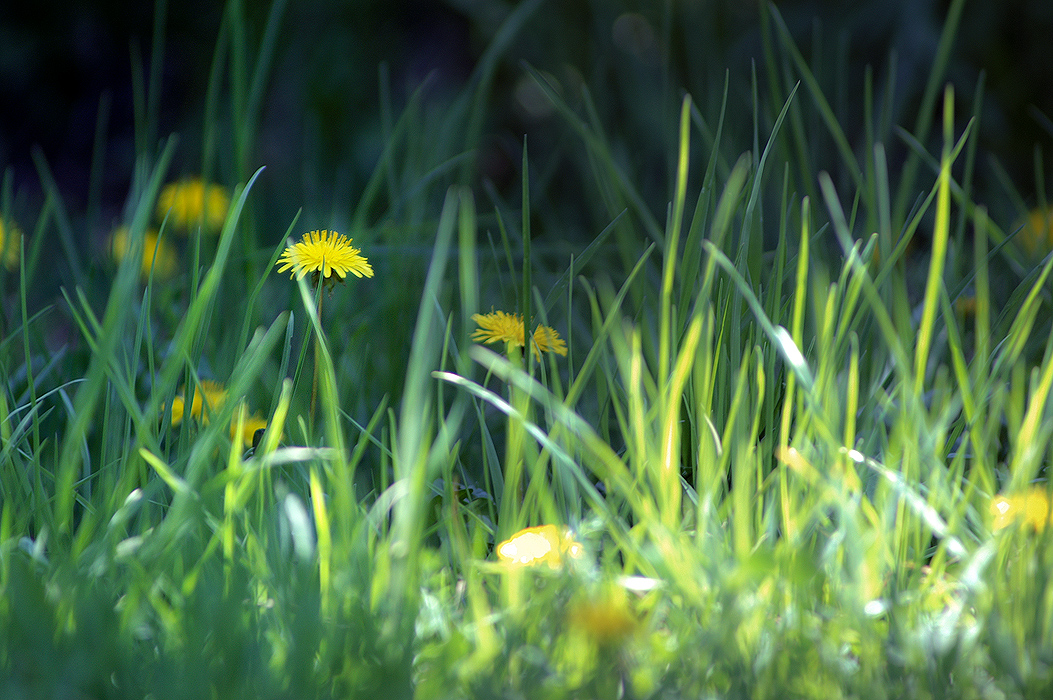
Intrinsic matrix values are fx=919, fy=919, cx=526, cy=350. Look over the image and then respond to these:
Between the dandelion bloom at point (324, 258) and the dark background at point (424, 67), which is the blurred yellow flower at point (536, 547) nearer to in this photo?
the dandelion bloom at point (324, 258)

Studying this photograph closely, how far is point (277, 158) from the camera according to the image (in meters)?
2.57

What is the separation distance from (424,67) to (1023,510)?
7.76 feet

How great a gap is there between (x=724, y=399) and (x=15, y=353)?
102 cm

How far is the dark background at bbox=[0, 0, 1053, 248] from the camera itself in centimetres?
223

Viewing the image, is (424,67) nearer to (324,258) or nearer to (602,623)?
(324,258)

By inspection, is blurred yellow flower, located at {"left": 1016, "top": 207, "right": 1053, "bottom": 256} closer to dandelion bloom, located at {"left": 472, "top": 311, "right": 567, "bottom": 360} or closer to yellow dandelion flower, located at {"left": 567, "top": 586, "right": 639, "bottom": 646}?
dandelion bloom, located at {"left": 472, "top": 311, "right": 567, "bottom": 360}

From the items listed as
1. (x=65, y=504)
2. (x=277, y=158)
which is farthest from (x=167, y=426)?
(x=277, y=158)

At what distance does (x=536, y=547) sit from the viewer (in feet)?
2.37

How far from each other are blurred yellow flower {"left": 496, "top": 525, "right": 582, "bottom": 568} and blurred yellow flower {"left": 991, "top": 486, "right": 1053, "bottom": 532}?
33cm

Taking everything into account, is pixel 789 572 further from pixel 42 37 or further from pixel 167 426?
pixel 42 37

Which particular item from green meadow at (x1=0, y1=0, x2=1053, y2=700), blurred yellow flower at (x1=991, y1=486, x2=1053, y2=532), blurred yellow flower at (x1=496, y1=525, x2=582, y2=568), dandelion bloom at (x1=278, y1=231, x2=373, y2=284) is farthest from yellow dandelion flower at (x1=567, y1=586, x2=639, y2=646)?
dandelion bloom at (x1=278, y1=231, x2=373, y2=284)

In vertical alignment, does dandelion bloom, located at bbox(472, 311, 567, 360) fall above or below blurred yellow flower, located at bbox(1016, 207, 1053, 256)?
above

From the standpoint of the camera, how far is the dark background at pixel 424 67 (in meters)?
2.23

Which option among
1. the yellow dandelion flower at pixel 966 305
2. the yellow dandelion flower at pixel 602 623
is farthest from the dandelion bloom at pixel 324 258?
the yellow dandelion flower at pixel 966 305
